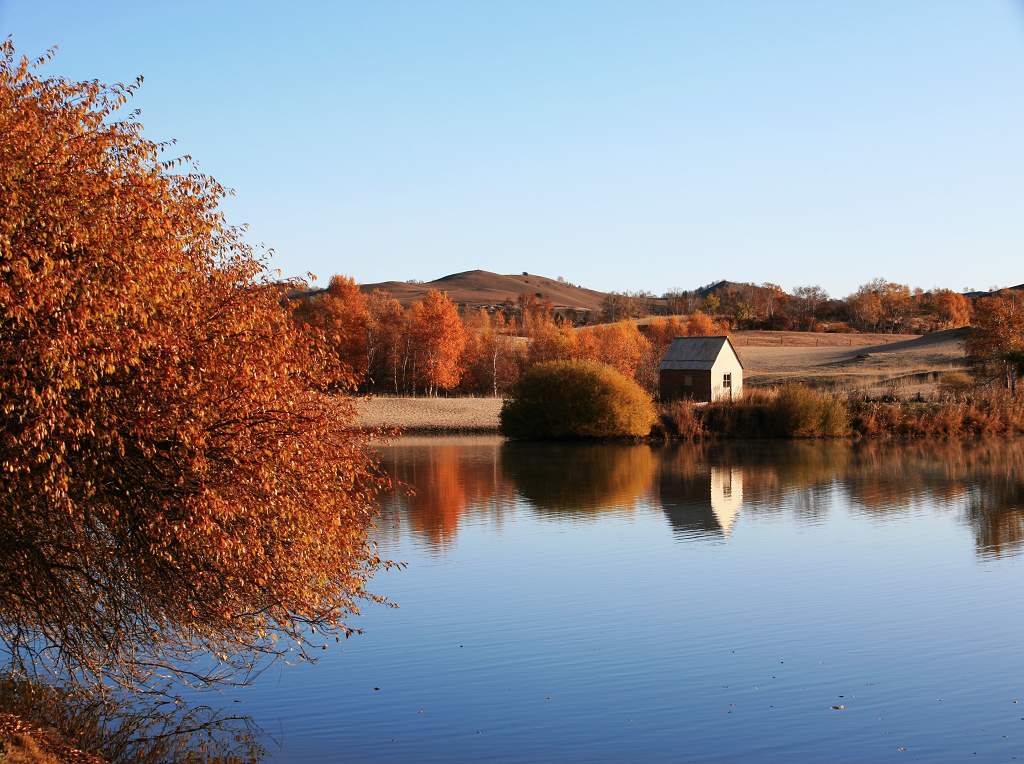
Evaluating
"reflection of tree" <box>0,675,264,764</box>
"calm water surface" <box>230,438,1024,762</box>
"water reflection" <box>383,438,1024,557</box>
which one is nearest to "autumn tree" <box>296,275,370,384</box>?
"water reflection" <box>383,438,1024,557</box>

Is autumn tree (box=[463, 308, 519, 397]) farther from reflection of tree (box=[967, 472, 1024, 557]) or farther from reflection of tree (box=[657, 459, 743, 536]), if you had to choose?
reflection of tree (box=[967, 472, 1024, 557])

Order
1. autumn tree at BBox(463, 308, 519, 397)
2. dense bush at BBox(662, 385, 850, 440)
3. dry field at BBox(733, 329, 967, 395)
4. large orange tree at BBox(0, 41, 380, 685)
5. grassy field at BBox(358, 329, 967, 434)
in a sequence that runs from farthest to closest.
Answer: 1. autumn tree at BBox(463, 308, 519, 397)
2. dry field at BBox(733, 329, 967, 395)
3. grassy field at BBox(358, 329, 967, 434)
4. dense bush at BBox(662, 385, 850, 440)
5. large orange tree at BBox(0, 41, 380, 685)

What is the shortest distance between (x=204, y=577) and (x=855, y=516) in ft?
68.5

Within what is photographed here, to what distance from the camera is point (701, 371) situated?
59719mm

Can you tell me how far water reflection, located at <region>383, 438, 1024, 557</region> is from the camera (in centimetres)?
2811

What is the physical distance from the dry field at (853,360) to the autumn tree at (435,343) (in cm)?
2102

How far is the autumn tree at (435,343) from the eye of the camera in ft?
250

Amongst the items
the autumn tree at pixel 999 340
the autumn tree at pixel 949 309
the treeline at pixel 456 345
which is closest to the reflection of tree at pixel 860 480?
the autumn tree at pixel 999 340

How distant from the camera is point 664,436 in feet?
173

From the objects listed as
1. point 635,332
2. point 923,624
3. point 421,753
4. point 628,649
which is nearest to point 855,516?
point 923,624

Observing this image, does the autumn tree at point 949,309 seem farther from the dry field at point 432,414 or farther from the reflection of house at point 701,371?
the dry field at point 432,414

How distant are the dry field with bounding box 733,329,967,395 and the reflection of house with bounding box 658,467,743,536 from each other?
30656 millimetres

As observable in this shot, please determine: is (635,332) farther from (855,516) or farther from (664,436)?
(855,516)

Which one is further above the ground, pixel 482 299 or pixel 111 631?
pixel 482 299
